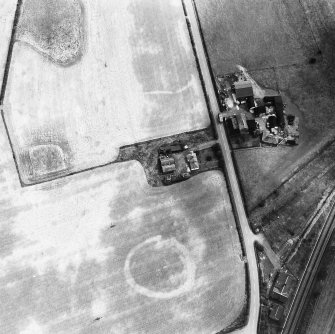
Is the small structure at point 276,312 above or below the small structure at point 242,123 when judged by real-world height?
below

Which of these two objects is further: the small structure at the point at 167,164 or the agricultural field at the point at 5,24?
the agricultural field at the point at 5,24

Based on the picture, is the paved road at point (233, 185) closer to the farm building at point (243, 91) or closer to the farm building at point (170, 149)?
the farm building at point (243, 91)

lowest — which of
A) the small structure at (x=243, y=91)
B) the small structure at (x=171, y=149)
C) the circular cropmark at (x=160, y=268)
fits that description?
the circular cropmark at (x=160, y=268)

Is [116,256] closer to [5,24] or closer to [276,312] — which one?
[276,312]

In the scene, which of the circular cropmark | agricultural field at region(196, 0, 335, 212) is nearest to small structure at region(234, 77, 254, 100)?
agricultural field at region(196, 0, 335, 212)

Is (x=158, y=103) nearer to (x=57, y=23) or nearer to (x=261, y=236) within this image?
(x=57, y=23)

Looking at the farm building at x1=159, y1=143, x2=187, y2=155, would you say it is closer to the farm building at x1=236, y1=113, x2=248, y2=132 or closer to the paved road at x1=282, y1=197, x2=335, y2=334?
the farm building at x1=236, y1=113, x2=248, y2=132

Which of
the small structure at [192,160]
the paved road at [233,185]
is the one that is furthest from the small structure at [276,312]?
the small structure at [192,160]

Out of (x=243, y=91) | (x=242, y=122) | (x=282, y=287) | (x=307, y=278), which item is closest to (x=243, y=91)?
(x=243, y=91)
